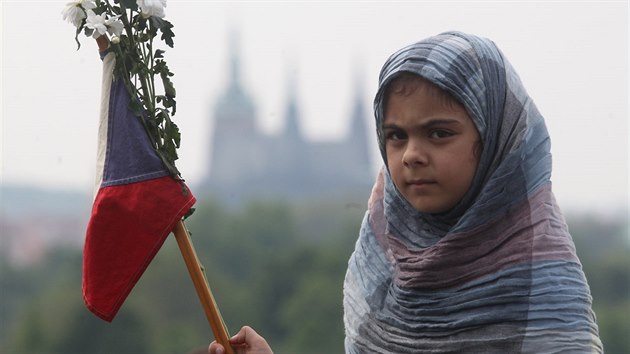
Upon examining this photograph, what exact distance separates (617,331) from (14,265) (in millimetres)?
23201

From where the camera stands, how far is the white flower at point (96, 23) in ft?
8.34

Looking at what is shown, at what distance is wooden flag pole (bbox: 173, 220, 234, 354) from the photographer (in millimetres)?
2566

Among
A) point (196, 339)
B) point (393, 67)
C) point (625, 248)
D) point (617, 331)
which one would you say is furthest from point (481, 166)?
point (625, 248)

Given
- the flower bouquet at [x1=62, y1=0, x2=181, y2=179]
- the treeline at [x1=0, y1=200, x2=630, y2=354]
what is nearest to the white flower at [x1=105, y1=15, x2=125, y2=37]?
the flower bouquet at [x1=62, y1=0, x2=181, y2=179]

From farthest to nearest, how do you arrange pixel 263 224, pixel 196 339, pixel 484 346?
pixel 263 224, pixel 196 339, pixel 484 346

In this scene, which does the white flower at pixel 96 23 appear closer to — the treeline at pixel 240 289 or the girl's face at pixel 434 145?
the girl's face at pixel 434 145

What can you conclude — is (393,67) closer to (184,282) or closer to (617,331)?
(617,331)

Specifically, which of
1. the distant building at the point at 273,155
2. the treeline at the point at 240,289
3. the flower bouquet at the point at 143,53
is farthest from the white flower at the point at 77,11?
the distant building at the point at 273,155

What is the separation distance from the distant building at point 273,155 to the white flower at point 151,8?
68.1m

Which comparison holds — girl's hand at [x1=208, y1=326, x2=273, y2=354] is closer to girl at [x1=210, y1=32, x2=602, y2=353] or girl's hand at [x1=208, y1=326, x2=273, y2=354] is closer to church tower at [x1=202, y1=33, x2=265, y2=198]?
girl at [x1=210, y1=32, x2=602, y2=353]

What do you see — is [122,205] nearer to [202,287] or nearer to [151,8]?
[202,287]

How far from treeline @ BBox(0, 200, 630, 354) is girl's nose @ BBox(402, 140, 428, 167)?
2616 centimetres

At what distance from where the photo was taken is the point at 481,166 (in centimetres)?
246

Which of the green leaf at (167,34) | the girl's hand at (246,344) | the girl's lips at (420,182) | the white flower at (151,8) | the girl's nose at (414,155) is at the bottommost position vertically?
the girl's hand at (246,344)
